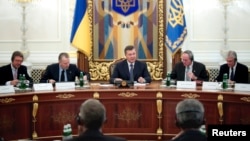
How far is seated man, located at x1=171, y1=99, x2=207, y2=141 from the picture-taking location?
2.32 m

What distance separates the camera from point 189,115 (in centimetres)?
242

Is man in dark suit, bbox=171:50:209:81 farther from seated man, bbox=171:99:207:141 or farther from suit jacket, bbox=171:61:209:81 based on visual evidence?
seated man, bbox=171:99:207:141

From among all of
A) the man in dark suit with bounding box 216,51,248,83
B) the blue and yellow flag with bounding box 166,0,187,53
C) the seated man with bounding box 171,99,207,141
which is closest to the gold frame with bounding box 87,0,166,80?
the blue and yellow flag with bounding box 166,0,187,53

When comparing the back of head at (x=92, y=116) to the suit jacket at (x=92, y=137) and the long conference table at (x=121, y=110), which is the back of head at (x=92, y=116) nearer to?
the suit jacket at (x=92, y=137)

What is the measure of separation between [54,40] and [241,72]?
343cm

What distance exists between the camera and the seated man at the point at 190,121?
7.61ft

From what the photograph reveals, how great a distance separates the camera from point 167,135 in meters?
5.37

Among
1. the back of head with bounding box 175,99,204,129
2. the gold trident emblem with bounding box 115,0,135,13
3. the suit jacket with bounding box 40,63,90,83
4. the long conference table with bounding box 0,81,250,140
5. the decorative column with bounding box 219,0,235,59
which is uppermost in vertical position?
the gold trident emblem with bounding box 115,0,135,13

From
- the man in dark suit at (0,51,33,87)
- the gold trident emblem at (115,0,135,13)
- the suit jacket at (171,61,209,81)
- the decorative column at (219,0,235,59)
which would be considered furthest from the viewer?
the gold trident emblem at (115,0,135,13)

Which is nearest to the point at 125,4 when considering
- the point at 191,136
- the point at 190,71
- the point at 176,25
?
the point at 176,25

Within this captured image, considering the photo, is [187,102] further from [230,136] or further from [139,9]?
[139,9]

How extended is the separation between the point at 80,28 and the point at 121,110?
2.04 meters

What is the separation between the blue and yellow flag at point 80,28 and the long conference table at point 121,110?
153 cm

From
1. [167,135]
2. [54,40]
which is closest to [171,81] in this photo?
[167,135]
